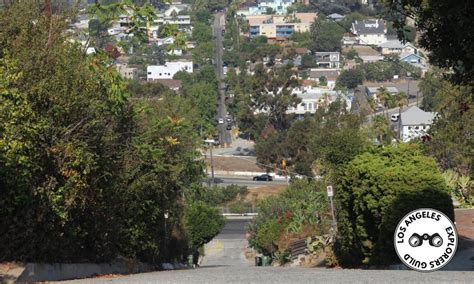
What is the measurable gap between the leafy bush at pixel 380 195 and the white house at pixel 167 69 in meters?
156

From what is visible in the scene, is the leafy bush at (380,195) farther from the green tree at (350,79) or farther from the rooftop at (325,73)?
the rooftop at (325,73)

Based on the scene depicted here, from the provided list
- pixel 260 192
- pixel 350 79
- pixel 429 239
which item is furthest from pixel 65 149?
pixel 350 79

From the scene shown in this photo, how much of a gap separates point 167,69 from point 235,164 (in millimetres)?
80351

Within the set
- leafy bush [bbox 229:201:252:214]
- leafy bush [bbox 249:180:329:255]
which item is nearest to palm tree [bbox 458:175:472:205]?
leafy bush [bbox 249:180:329:255]

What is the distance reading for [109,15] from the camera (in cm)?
1792

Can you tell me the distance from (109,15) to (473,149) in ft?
54.6

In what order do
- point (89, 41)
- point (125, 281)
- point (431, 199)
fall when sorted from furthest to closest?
point (89, 41) < point (431, 199) < point (125, 281)

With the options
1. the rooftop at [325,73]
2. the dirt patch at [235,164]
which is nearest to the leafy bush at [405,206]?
the dirt patch at [235,164]

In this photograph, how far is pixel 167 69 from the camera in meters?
181

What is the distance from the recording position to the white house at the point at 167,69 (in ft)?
584

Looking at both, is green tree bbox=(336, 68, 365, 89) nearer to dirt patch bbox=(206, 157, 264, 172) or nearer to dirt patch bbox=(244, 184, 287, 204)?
dirt patch bbox=(206, 157, 264, 172)

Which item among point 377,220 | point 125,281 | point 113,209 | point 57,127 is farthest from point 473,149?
point 125,281

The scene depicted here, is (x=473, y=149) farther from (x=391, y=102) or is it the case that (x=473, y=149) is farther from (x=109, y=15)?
(x=391, y=102)

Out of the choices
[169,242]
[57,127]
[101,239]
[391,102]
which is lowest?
[391,102]
